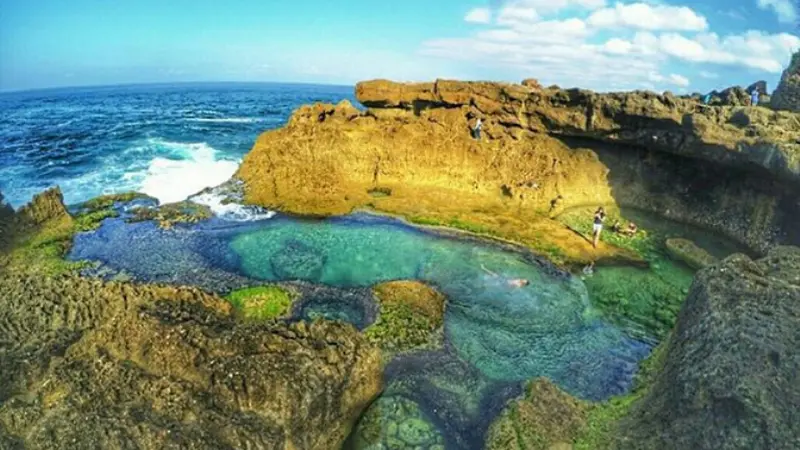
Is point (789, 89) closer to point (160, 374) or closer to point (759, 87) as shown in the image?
point (759, 87)

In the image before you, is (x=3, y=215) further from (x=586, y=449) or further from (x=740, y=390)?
(x=740, y=390)

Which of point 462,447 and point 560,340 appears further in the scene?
point 560,340

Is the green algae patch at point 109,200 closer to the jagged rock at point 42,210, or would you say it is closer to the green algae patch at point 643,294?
the jagged rock at point 42,210

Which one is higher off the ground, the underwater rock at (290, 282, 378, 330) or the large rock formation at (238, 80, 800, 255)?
the large rock formation at (238, 80, 800, 255)

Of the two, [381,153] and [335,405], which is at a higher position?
[381,153]

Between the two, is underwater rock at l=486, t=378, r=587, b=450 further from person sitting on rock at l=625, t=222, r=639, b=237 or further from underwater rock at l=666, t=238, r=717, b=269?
person sitting on rock at l=625, t=222, r=639, b=237

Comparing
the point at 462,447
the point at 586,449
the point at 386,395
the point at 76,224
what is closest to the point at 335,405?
the point at 386,395

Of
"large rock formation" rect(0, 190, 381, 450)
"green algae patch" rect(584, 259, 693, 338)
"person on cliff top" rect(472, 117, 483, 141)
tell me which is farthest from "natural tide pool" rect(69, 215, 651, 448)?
"person on cliff top" rect(472, 117, 483, 141)
